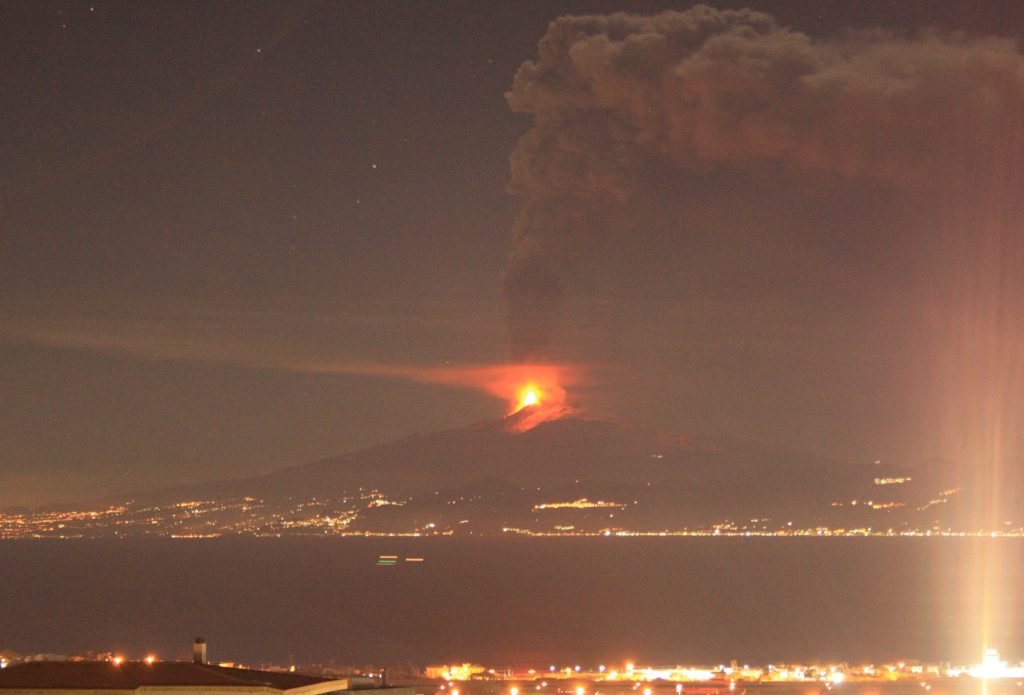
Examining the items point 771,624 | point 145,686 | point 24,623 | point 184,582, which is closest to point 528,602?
point 771,624

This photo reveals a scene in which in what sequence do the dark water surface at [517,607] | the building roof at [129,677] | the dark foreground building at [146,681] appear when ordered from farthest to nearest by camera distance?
the dark water surface at [517,607] < the building roof at [129,677] < the dark foreground building at [146,681]

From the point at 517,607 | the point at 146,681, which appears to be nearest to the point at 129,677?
the point at 146,681

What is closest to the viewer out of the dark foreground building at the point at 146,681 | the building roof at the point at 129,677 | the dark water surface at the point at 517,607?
the dark foreground building at the point at 146,681

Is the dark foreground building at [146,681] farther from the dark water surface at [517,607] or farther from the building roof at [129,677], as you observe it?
the dark water surface at [517,607]

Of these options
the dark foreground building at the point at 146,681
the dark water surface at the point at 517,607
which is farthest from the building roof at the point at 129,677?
the dark water surface at the point at 517,607

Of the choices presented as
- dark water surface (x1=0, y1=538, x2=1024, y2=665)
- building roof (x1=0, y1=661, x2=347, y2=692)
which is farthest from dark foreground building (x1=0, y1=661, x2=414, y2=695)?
dark water surface (x1=0, y1=538, x2=1024, y2=665)

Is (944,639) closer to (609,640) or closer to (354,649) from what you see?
(609,640)

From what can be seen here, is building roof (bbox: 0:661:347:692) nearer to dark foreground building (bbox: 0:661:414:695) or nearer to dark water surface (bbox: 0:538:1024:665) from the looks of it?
dark foreground building (bbox: 0:661:414:695)
